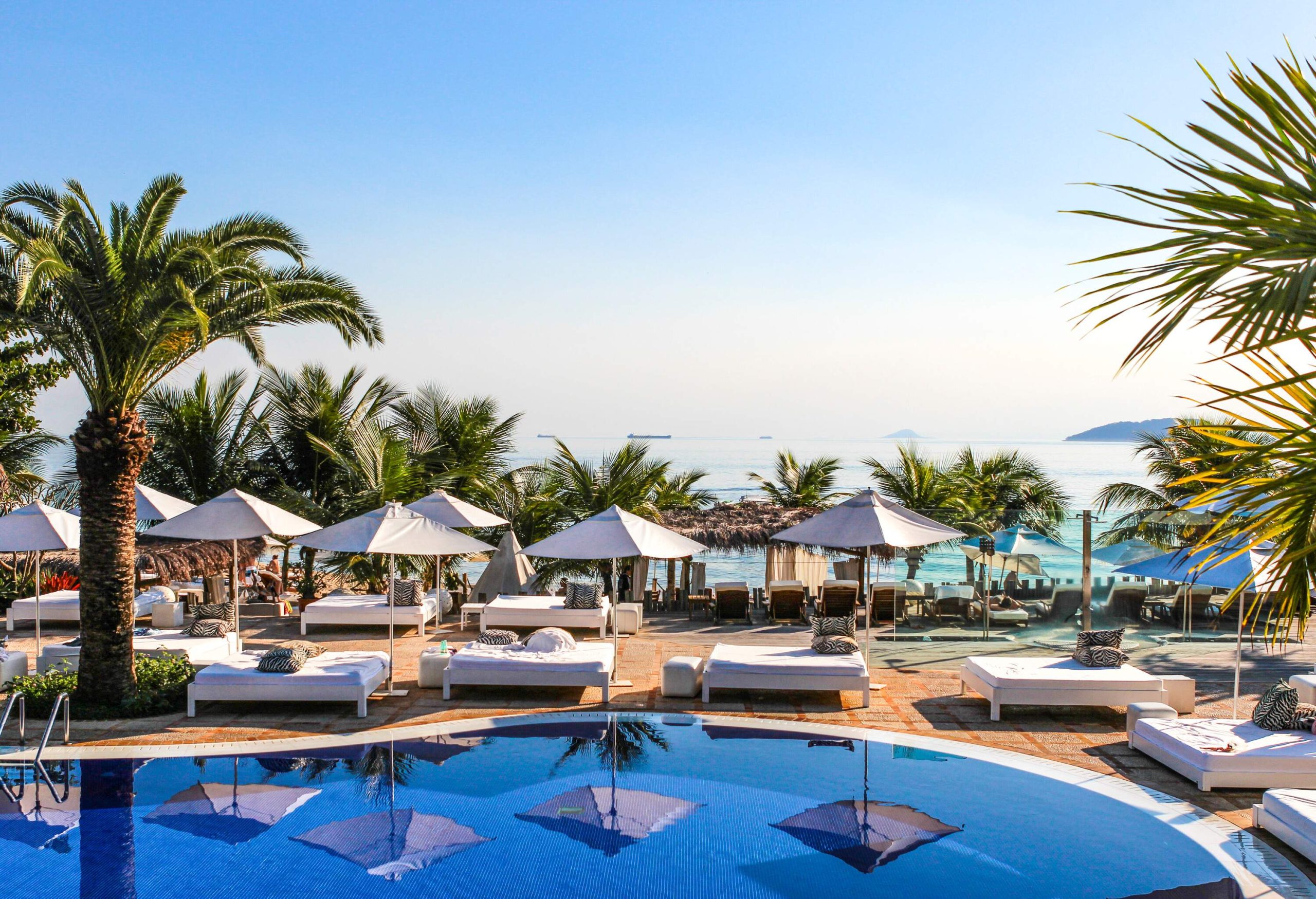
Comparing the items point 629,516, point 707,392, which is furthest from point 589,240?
point 707,392

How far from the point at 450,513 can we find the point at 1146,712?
11.0m

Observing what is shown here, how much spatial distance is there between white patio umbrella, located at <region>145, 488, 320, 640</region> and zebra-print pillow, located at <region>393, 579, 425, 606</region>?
9.37 feet

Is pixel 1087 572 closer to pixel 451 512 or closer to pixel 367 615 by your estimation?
pixel 451 512

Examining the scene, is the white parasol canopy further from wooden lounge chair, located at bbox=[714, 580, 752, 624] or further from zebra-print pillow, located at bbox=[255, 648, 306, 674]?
zebra-print pillow, located at bbox=[255, 648, 306, 674]

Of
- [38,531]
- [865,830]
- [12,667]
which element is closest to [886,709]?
[865,830]

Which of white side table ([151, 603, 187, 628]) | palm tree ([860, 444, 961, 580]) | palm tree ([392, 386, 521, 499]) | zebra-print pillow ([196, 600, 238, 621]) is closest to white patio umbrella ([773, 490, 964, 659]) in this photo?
zebra-print pillow ([196, 600, 238, 621])

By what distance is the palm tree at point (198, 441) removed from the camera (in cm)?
2030

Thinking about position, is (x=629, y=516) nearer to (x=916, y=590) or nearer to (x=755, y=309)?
(x=916, y=590)

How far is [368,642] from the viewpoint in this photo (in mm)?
15086

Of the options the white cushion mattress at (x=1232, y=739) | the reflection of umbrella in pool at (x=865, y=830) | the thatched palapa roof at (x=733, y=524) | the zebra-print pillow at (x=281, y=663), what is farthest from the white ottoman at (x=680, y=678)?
the thatched palapa roof at (x=733, y=524)

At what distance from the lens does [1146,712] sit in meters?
9.30

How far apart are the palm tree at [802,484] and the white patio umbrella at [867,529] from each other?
10.4 m

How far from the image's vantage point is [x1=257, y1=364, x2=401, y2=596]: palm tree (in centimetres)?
2086

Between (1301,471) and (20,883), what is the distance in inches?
323
